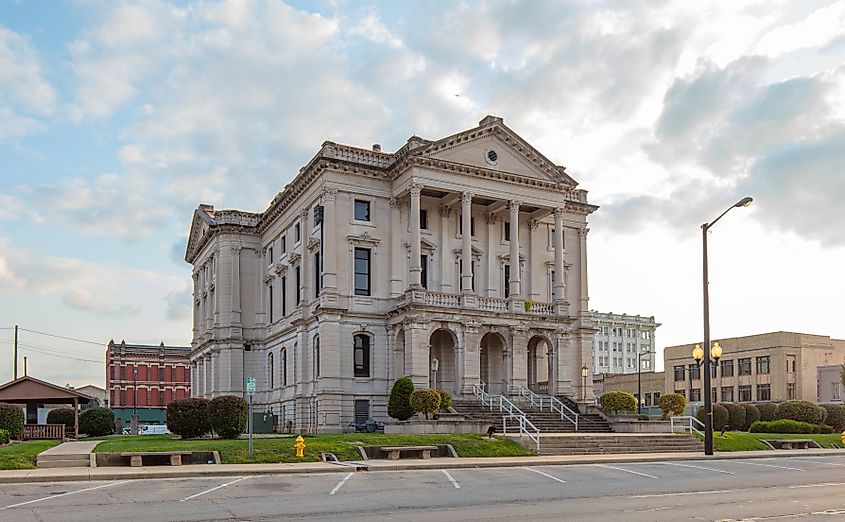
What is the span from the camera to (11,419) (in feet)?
130

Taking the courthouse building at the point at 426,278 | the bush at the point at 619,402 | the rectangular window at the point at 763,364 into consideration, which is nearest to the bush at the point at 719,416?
the courthouse building at the point at 426,278

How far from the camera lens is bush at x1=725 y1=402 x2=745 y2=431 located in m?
53.1

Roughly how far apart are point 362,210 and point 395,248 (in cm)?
281

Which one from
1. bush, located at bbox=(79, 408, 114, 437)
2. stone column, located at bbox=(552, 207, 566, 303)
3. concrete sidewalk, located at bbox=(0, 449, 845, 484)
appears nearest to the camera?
concrete sidewalk, located at bbox=(0, 449, 845, 484)

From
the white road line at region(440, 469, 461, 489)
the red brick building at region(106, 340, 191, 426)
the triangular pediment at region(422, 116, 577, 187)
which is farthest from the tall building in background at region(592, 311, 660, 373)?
the white road line at region(440, 469, 461, 489)

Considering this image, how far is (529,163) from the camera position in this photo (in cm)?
5228

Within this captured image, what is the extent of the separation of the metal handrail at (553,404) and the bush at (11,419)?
2449cm

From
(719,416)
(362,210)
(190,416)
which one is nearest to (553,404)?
(719,416)

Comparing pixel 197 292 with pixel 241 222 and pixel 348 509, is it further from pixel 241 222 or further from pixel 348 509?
pixel 348 509

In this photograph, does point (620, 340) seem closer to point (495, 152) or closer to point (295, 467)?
point (495, 152)

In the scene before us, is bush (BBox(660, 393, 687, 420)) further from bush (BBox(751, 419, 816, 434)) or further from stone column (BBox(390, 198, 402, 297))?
stone column (BBox(390, 198, 402, 297))

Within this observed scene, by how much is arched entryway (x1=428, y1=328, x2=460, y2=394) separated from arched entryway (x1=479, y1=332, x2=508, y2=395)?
196 centimetres

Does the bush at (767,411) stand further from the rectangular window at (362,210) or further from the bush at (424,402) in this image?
the rectangular window at (362,210)

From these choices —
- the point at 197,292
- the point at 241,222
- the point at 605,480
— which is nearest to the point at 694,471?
the point at 605,480
